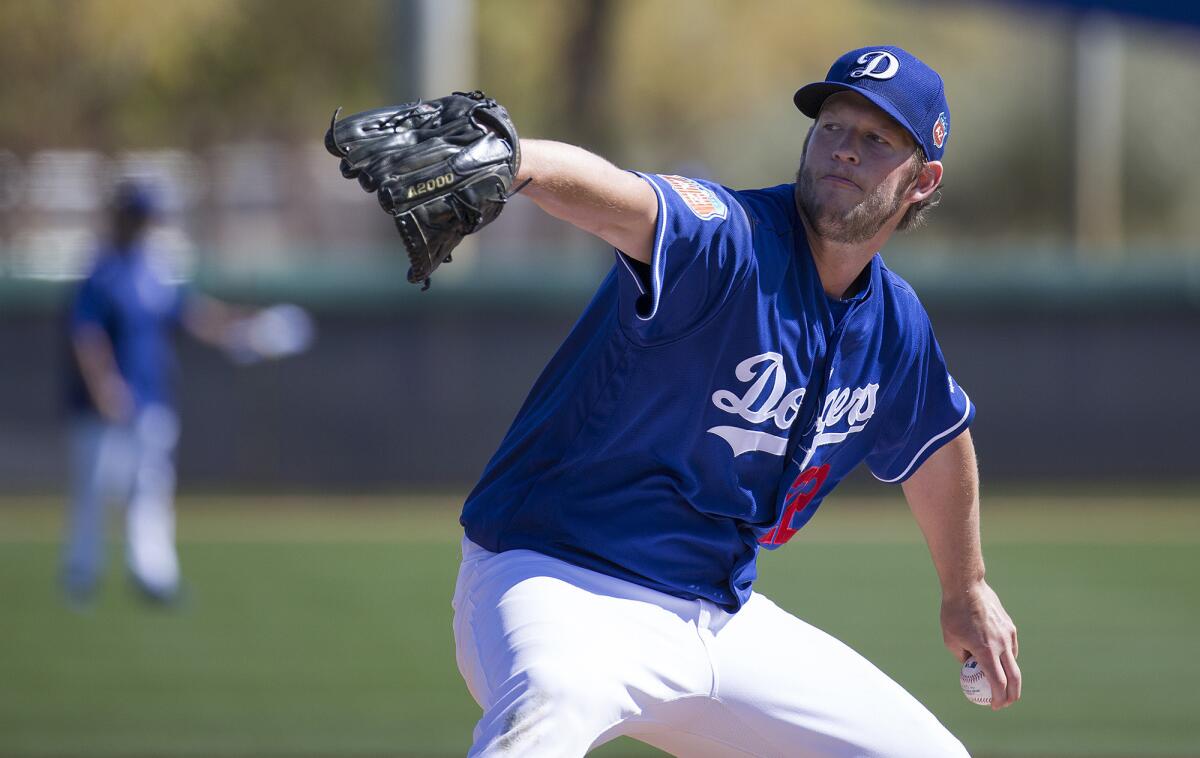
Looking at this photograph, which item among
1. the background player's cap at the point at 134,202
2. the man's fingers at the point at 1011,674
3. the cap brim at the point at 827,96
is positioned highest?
the cap brim at the point at 827,96

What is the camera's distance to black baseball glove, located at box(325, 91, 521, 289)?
2713mm

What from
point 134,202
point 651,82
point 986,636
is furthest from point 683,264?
point 651,82

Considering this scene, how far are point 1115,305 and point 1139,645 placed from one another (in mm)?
6132

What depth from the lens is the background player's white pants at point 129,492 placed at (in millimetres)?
8586

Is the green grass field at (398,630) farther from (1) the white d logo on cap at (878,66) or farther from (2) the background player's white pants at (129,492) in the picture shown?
(1) the white d logo on cap at (878,66)

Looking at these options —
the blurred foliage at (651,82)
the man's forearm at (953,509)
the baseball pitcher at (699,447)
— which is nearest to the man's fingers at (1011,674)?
the man's forearm at (953,509)

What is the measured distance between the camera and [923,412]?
12.2 feet

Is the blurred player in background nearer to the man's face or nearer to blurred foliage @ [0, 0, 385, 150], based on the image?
the man's face

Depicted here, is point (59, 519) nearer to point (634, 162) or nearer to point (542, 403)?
point (542, 403)

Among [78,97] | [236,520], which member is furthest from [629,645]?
[78,97]

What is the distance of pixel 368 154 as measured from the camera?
8.90 feet

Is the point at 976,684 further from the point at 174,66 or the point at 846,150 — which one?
the point at 174,66

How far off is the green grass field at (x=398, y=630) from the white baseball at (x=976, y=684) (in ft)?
7.44

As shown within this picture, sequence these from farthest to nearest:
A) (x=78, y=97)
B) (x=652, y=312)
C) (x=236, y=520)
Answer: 1. (x=78, y=97)
2. (x=236, y=520)
3. (x=652, y=312)
